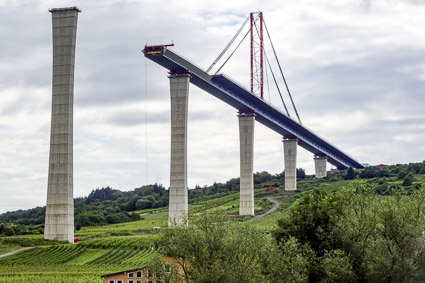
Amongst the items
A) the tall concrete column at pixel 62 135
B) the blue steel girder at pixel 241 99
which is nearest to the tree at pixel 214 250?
the tall concrete column at pixel 62 135

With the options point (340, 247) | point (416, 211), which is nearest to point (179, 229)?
point (340, 247)

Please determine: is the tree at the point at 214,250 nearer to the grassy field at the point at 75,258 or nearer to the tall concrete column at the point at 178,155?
the grassy field at the point at 75,258

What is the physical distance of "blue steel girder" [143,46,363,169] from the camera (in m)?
→ 100

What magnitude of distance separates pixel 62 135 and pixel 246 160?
50.3m

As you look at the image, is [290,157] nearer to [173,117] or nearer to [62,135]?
[173,117]

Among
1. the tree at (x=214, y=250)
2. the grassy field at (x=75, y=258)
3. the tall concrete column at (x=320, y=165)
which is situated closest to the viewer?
the tree at (x=214, y=250)

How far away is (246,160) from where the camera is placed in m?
127

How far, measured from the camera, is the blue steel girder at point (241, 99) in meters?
100

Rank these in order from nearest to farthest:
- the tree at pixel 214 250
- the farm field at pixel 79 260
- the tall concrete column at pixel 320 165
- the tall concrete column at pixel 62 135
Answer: the tree at pixel 214 250 → the farm field at pixel 79 260 → the tall concrete column at pixel 62 135 → the tall concrete column at pixel 320 165

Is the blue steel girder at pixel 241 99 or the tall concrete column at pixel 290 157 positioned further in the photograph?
the tall concrete column at pixel 290 157

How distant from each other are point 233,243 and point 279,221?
1520cm

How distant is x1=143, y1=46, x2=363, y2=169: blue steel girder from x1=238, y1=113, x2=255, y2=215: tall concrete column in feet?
8.10

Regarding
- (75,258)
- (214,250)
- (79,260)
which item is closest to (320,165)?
(75,258)

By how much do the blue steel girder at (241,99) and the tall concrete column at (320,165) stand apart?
5124mm
